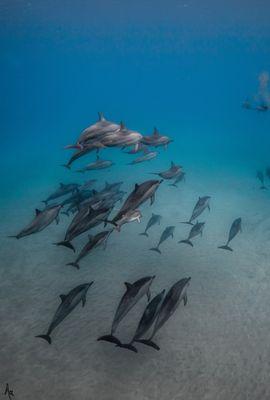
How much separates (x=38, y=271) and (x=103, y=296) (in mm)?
2184

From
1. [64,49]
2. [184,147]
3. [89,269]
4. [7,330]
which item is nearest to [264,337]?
[89,269]

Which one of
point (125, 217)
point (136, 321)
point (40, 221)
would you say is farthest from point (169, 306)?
point (40, 221)

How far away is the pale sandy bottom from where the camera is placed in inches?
191

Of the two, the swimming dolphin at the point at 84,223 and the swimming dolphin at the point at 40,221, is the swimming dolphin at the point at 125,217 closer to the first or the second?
the swimming dolphin at the point at 84,223

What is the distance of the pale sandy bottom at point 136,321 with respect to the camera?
4855 mm

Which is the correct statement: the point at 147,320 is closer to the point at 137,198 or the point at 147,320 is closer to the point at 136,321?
the point at 136,321

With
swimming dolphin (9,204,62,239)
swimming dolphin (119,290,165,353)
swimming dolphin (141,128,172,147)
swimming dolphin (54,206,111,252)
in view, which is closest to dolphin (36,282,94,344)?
swimming dolphin (54,206,111,252)

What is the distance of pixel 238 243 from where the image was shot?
9352 millimetres

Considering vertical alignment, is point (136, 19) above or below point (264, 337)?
above

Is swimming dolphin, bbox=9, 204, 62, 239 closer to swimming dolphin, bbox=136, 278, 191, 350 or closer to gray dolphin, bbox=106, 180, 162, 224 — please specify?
gray dolphin, bbox=106, 180, 162, 224

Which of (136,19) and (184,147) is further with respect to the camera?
(136,19)

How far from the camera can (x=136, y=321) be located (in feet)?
20.1

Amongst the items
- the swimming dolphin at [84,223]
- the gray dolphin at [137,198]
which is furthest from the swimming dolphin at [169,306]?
the swimming dolphin at [84,223]

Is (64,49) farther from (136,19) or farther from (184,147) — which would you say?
(184,147)
